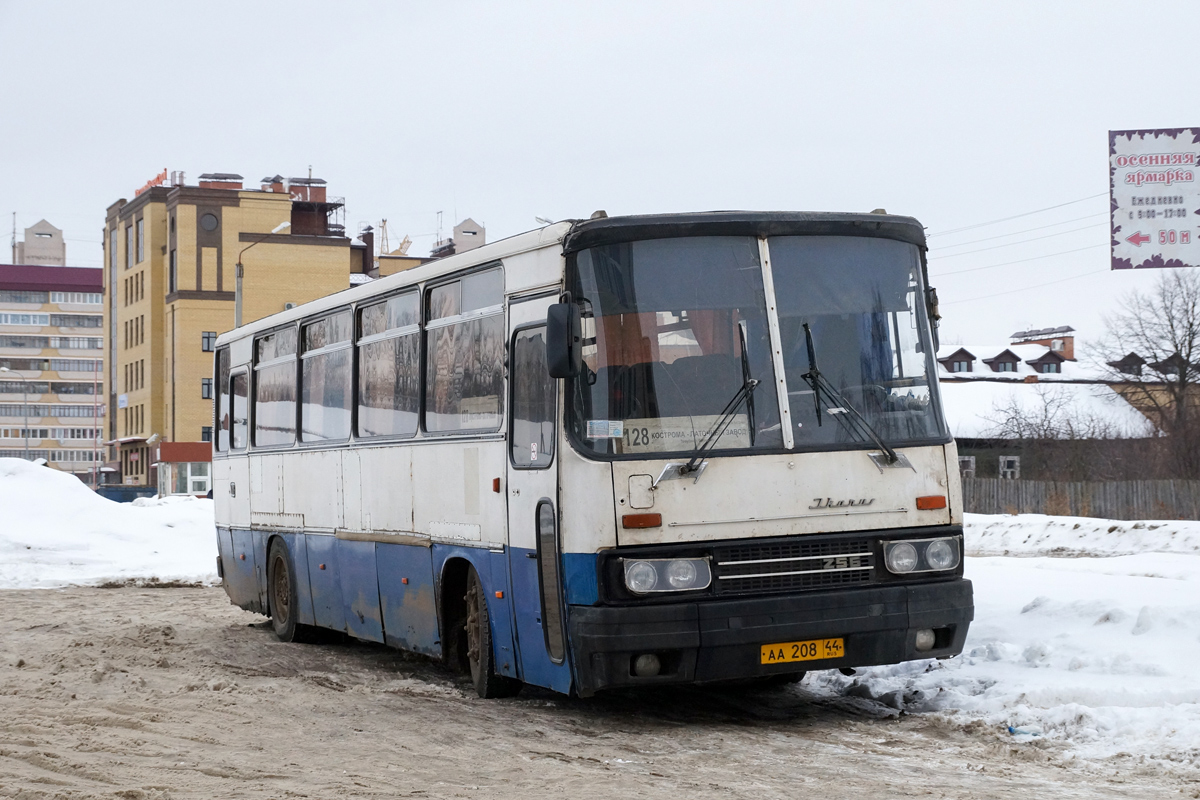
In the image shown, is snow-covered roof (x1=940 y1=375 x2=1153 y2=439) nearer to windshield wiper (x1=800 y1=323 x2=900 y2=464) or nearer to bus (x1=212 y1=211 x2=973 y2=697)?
bus (x1=212 y1=211 x2=973 y2=697)

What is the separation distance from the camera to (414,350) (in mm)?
12141

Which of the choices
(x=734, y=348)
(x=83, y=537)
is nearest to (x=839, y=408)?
(x=734, y=348)

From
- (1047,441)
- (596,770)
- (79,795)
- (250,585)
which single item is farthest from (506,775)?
(1047,441)

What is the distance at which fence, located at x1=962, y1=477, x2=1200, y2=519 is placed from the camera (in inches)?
1849

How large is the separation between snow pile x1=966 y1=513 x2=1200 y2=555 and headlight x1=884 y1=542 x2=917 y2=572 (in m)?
24.2

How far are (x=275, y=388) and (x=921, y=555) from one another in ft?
26.9

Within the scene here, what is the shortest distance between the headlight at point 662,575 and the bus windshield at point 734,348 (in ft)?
2.12

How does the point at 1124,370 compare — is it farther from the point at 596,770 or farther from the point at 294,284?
the point at 596,770

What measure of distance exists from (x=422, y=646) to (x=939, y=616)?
4174 millimetres

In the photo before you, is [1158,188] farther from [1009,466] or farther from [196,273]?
[196,273]

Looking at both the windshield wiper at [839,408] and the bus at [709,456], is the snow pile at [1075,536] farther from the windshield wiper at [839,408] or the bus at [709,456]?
the windshield wiper at [839,408]

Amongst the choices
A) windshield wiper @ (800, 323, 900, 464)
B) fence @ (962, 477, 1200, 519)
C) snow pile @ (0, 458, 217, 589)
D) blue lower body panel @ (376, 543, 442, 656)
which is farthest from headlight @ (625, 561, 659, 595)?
fence @ (962, 477, 1200, 519)

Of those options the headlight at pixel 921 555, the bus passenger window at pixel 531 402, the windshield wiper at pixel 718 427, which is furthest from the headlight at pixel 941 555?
the bus passenger window at pixel 531 402

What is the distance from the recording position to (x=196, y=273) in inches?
3681
